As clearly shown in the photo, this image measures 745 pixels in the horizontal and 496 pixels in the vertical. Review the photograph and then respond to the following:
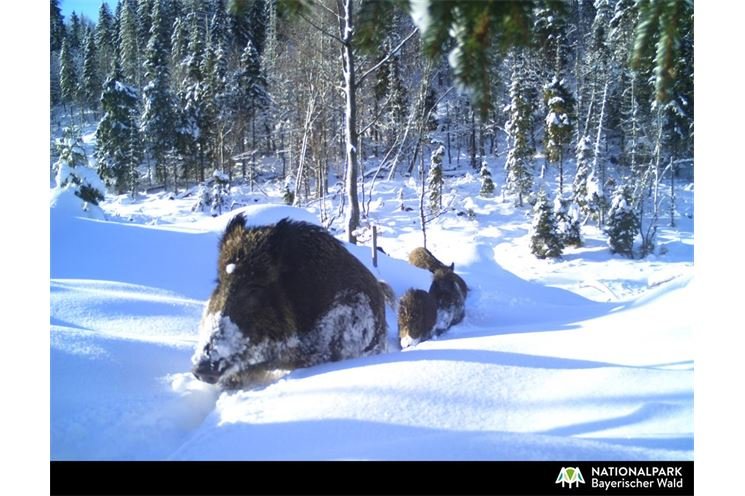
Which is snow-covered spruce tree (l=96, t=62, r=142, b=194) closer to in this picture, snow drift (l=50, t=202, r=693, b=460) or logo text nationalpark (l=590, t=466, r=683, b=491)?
snow drift (l=50, t=202, r=693, b=460)

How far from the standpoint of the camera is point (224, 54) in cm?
371

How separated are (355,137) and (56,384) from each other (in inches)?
119

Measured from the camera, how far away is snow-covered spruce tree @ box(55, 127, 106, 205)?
11.4ft

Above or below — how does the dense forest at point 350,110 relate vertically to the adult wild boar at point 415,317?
above

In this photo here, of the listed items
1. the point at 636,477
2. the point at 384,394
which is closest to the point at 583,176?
the point at 636,477

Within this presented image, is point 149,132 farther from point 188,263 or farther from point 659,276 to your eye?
point 659,276

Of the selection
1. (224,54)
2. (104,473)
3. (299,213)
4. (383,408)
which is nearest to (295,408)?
(383,408)

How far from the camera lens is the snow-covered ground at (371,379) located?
2.02m

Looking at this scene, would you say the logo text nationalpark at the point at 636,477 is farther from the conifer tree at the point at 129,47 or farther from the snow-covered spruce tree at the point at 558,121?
the conifer tree at the point at 129,47

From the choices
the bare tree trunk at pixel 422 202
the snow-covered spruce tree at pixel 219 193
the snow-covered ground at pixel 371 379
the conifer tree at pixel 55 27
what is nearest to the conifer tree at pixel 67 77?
the conifer tree at pixel 55 27

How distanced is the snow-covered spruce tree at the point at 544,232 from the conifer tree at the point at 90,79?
4.16 meters

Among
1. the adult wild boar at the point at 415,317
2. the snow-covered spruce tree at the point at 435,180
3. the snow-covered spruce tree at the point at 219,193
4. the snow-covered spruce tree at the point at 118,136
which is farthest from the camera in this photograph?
the snow-covered spruce tree at the point at 435,180

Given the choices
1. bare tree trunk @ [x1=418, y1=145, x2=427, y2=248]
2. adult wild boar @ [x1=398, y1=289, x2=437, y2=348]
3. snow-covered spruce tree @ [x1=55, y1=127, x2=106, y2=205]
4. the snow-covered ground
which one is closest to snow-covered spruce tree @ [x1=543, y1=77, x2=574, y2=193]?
the snow-covered ground
